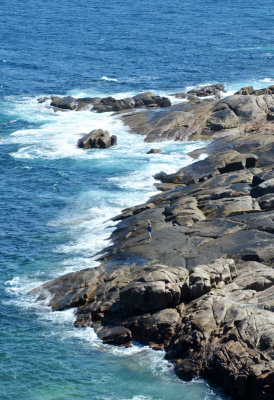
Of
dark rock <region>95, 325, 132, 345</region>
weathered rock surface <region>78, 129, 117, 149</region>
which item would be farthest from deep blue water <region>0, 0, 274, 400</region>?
weathered rock surface <region>78, 129, 117, 149</region>

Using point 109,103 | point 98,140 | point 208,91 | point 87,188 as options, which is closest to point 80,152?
point 98,140

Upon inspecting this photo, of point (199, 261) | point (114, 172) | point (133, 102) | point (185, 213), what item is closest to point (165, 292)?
point (199, 261)

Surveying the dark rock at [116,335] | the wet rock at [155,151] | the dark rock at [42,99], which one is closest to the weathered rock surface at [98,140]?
the wet rock at [155,151]

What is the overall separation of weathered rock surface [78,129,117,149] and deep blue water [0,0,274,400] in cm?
157

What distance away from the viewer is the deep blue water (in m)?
43.9

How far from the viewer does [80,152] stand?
89000mm

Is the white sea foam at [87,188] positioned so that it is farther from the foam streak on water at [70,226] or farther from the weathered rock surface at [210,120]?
the weathered rock surface at [210,120]

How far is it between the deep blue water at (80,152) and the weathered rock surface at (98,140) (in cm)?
157

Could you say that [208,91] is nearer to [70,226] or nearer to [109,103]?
[109,103]

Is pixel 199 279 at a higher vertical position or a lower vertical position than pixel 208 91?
higher

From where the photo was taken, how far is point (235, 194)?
2501 inches

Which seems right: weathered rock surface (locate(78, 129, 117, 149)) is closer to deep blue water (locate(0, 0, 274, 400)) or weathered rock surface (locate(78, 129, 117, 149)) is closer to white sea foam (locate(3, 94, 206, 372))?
white sea foam (locate(3, 94, 206, 372))

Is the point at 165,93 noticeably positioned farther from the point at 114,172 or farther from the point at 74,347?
the point at 74,347

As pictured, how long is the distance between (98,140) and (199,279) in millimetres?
45959
